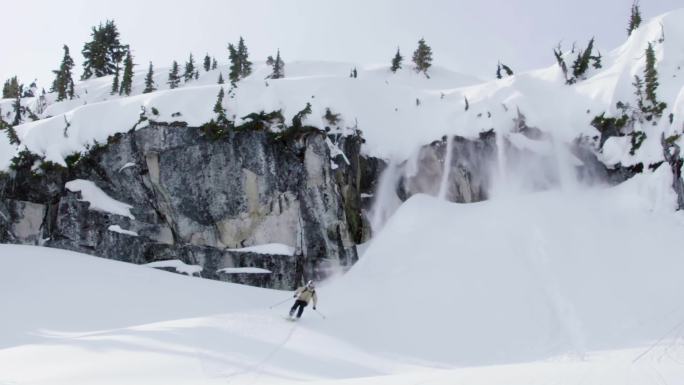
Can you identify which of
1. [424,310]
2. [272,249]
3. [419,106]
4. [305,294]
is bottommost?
[424,310]

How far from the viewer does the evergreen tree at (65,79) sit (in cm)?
5166

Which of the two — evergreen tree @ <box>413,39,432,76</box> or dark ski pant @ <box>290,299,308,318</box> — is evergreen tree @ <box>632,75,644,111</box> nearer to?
dark ski pant @ <box>290,299,308,318</box>

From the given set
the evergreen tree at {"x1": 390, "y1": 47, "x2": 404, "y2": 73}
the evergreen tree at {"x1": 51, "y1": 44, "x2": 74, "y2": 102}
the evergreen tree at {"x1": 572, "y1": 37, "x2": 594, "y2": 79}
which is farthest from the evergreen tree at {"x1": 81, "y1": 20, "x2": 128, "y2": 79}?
the evergreen tree at {"x1": 572, "y1": 37, "x2": 594, "y2": 79}

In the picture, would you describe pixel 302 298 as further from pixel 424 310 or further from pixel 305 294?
pixel 424 310

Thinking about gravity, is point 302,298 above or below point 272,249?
below

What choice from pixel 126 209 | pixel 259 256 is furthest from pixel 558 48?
pixel 126 209

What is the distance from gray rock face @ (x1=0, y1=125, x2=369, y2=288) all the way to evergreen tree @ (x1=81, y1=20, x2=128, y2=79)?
122 ft

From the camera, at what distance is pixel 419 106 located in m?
31.8

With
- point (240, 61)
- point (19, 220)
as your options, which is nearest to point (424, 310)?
point (19, 220)

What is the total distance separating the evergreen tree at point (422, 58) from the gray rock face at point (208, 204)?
2924 centimetres

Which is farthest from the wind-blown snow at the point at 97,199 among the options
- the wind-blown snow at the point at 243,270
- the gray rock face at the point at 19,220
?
the wind-blown snow at the point at 243,270

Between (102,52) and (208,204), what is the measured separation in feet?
149

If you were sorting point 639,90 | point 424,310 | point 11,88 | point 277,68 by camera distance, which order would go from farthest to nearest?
1. point 11,88
2. point 277,68
3. point 639,90
4. point 424,310

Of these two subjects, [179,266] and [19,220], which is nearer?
[179,266]
